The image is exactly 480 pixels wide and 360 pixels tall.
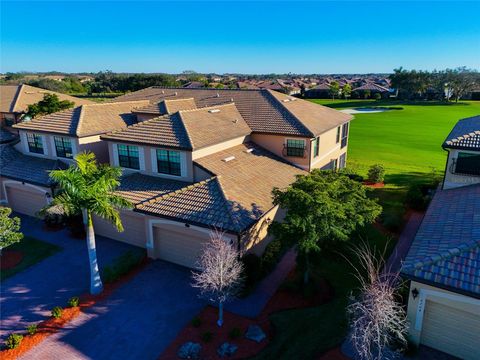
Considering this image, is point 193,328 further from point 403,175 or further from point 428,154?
point 428,154

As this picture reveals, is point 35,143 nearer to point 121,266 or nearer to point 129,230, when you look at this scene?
point 129,230

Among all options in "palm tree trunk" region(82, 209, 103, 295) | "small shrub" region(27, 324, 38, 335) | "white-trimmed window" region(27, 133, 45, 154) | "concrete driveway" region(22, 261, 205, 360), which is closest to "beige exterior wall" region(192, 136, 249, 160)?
"concrete driveway" region(22, 261, 205, 360)

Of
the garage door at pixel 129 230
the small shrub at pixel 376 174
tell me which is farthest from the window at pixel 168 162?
the small shrub at pixel 376 174

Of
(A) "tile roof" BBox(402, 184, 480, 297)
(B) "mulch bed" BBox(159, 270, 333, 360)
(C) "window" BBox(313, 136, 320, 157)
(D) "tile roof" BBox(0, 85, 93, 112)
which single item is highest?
(D) "tile roof" BBox(0, 85, 93, 112)

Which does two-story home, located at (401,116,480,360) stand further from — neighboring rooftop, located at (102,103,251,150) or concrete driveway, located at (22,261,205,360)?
neighboring rooftop, located at (102,103,251,150)

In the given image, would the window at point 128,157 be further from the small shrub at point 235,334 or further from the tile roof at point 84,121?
the small shrub at point 235,334
